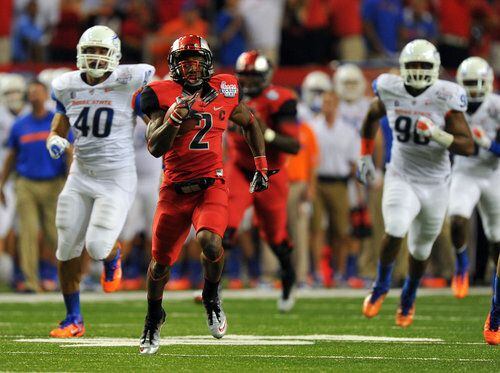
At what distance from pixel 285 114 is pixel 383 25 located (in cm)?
548

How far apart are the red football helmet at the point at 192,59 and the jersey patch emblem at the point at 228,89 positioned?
19cm

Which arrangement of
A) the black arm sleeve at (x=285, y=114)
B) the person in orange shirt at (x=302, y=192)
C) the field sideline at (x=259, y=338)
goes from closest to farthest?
the field sideline at (x=259, y=338) < the black arm sleeve at (x=285, y=114) < the person in orange shirt at (x=302, y=192)

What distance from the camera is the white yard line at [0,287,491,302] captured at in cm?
1215

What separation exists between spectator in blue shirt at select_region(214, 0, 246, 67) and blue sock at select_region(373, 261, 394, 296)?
651 centimetres

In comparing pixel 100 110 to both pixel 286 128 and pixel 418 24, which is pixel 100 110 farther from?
pixel 418 24

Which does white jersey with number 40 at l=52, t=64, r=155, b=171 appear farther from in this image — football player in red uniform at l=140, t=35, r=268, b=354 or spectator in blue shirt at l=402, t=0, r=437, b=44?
spectator in blue shirt at l=402, t=0, r=437, b=44

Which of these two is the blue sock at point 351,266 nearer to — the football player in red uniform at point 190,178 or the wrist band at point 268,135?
the wrist band at point 268,135

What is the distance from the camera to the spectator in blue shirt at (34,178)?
12.9m

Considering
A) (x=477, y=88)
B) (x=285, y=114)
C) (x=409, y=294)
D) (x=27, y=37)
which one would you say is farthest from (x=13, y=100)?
(x=409, y=294)

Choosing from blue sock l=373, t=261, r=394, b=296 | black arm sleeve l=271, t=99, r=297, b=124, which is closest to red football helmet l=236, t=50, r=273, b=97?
black arm sleeve l=271, t=99, r=297, b=124

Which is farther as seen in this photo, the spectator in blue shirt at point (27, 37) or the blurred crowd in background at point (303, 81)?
the spectator in blue shirt at point (27, 37)

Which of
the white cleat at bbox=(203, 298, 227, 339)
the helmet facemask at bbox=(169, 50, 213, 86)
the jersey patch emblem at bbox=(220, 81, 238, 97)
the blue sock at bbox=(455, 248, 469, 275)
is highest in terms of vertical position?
the helmet facemask at bbox=(169, 50, 213, 86)

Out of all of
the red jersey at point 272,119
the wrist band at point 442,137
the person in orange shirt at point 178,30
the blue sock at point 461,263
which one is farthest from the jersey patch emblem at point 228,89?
the person in orange shirt at point 178,30

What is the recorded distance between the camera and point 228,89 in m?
7.57
